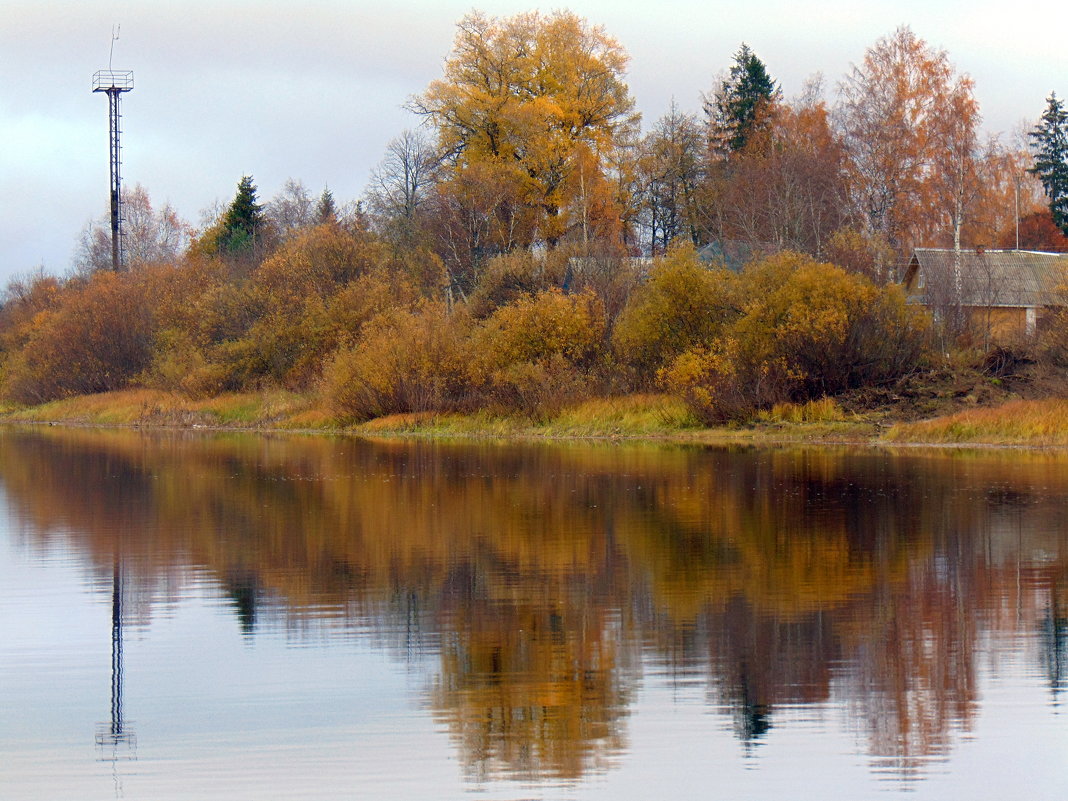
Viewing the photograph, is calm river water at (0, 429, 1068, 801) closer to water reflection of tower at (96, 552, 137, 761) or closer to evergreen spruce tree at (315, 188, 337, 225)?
water reflection of tower at (96, 552, 137, 761)

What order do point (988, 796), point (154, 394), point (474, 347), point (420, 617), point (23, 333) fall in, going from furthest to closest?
point (23, 333), point (154, 394), point (474, 347), point (420, 617), point (988, 796)

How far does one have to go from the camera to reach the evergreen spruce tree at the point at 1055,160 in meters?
71.2

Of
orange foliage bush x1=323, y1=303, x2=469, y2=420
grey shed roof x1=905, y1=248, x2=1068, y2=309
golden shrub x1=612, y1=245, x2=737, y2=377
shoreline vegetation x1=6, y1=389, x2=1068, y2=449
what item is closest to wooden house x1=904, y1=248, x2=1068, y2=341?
grey shed roof x1=905, y1=248, x2=1068, y2=309

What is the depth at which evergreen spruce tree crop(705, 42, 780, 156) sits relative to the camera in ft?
243

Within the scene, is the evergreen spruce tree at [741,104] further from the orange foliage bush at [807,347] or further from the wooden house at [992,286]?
the orange foliage bush at [807,347]

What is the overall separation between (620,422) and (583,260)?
1109 cm

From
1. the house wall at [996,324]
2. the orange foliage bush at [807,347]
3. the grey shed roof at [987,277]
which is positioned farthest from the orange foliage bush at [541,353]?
the house wall at [996,324]

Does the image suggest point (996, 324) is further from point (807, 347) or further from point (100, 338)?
point (100, 338)

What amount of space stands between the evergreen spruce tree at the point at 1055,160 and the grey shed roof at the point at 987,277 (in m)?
15.6

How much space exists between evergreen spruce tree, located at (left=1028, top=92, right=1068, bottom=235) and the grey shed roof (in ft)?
51.0

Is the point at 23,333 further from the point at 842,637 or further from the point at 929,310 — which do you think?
the point at 842,637

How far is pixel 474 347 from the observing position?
5025 centimetres

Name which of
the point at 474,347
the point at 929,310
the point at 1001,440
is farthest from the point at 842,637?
the point at 474,347

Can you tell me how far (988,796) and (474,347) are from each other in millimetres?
42508
